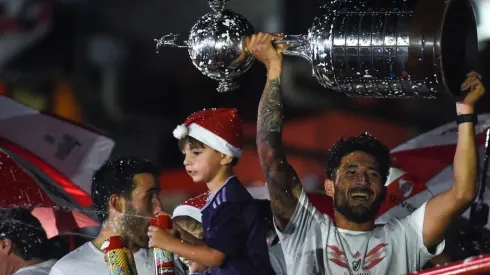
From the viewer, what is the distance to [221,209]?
3.54 metres

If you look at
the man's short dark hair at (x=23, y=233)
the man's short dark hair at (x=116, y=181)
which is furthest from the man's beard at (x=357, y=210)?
the man's short dark hair at (x=23, y=233)

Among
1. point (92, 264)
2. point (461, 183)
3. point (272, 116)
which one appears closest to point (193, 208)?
point (92, 264)

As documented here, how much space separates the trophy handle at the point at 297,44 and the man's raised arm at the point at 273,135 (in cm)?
3

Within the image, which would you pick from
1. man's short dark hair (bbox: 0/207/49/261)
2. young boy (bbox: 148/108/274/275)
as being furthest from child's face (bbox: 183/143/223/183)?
man's short dark hair (bbox: 0/207/49/261)

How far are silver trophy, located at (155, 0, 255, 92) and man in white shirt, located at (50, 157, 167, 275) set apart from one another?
49cm

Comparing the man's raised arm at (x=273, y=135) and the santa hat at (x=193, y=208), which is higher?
the man's raised arm at (x=273, y=135)

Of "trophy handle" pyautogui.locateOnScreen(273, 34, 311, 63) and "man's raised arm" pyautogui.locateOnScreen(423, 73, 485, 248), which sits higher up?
"trophy handle" pyautogui.locateOnScreen(273, 34, 311, 63)

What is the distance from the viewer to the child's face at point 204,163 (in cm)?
365

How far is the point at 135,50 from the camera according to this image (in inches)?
220

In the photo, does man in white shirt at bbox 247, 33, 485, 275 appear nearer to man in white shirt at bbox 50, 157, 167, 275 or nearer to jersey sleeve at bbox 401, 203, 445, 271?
jersey sleeve at bbox 401, 203, 445, 271

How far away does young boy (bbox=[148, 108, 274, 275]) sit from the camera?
11.3 ft

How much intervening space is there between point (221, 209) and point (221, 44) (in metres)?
0.48

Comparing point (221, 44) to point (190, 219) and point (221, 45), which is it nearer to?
point (221, 45)

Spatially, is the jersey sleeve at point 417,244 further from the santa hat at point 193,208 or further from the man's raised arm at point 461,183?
the santa hat at point 193,208
